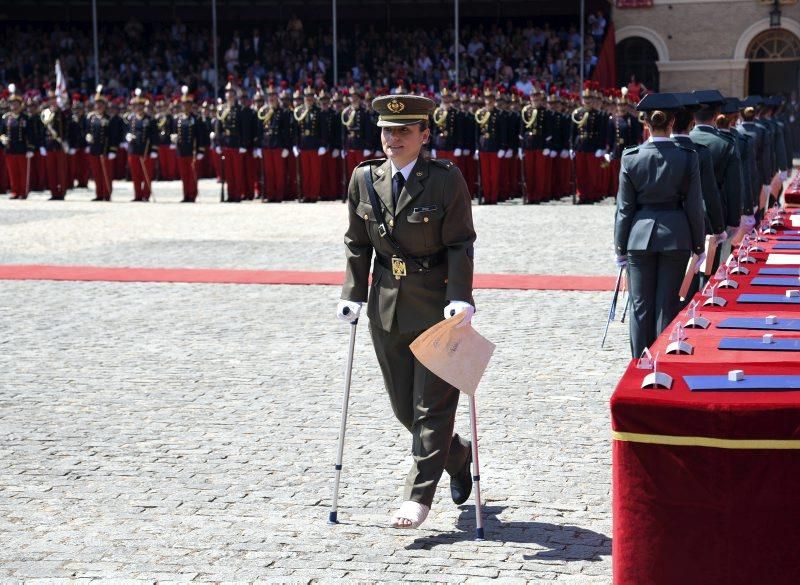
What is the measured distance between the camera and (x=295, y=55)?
41.7m

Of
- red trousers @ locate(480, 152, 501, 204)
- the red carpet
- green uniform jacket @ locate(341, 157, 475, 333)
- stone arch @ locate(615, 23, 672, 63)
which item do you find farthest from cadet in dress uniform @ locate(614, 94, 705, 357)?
stone arch @ locate(615, 23, 672, 63)

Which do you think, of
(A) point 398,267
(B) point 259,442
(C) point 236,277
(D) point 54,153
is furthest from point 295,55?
(A) point 398,267

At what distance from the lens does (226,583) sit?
4.89 m

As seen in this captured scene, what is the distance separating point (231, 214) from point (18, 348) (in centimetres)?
1219

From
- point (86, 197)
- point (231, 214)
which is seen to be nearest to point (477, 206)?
point (231, 214)

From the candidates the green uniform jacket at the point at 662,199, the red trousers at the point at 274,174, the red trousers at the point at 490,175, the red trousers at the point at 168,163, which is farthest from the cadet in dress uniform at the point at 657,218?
the red trousers at the point at 168,163

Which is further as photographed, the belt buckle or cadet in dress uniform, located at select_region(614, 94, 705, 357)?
cadet in dress uniform, located at select_region(614, 94, 705, 357)

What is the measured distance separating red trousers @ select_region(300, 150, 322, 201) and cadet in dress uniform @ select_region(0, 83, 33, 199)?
5.76m

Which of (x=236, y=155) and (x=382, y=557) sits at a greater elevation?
(x=236, y=155)

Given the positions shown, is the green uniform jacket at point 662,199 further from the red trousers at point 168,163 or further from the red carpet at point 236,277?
the red trousers at point 168,163

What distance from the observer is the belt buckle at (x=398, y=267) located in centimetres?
565

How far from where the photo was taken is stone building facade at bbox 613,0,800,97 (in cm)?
4056

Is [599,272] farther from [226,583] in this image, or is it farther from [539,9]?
[539,9]

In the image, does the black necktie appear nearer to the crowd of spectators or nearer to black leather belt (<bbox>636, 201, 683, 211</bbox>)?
black leather belt (<bbox>636, 201, 683, 211</bbox>)
